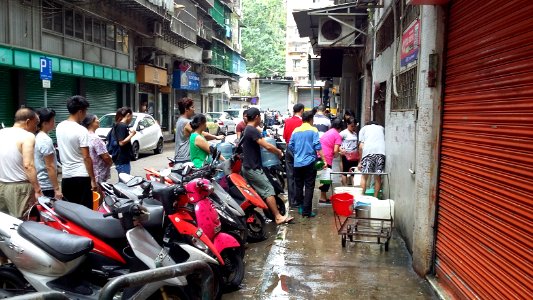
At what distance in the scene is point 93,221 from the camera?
3.94 meters

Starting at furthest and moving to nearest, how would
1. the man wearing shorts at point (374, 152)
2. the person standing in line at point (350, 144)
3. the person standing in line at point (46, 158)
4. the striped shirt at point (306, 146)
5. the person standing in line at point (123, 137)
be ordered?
1. the person standing in line at point (350, 144)
2. the man wearing shorts at point (374, 152)
3. the striped shirt at point (306, 146)
4. the person standing in line at point (123, 137)
5. the person standing in line at point (46, 158)

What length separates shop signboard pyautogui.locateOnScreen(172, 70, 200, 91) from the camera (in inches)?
1289

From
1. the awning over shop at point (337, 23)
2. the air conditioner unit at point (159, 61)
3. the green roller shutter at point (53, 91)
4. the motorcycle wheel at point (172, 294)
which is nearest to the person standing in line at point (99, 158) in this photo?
the motorcycle wheel at point (172, 294)

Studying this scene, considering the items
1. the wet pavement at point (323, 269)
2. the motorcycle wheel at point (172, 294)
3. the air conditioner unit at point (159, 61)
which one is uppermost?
the air conditioner unit at point (159, 61)

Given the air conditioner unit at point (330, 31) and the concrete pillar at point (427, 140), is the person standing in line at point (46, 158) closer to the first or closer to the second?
the concrete pillar at point (427, 140)

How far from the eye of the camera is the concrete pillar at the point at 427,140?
16.7 feet

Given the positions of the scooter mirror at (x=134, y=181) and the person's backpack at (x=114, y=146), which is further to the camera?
the person's backpack at (x=114, y=146)

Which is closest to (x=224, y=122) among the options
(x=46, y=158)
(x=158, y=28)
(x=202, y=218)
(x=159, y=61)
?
(x=159, y=61)

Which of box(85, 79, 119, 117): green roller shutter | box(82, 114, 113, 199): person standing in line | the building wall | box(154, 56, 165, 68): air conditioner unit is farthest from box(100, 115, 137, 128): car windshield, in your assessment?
the building wall

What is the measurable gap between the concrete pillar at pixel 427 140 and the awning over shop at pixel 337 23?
6.72 m

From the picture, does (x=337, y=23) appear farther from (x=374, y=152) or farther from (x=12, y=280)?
(x=12, y=280)

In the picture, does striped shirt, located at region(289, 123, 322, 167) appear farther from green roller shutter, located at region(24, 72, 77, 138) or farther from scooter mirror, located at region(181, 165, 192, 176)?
green roller shutter, located at region(24, 72, 77, 138)

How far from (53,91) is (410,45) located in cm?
1570

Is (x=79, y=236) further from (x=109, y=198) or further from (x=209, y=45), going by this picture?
(x=209, y=45)
